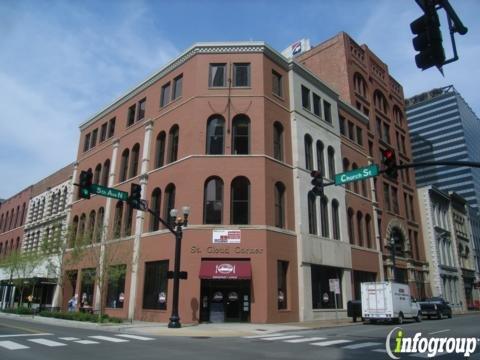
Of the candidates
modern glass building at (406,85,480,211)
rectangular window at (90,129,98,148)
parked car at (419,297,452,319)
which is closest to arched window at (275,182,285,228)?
parked car at (419,297,452,319)

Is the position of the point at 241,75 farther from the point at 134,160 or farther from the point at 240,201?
the point at 134,160

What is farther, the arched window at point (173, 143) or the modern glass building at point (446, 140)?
the modern glass building at point (446, 140)

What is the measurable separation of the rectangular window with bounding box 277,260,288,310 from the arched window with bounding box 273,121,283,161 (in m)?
8.09

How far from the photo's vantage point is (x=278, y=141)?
3181cm

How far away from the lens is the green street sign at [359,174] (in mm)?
15338

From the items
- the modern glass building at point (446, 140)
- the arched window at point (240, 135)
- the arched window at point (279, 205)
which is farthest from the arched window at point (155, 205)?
the modern glass building at point (446, 140)

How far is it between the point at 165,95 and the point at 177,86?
6.24ft

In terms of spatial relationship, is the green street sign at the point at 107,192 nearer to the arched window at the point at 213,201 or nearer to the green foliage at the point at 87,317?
the arched window at the point at 213,201

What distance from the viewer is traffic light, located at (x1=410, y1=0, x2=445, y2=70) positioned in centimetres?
674

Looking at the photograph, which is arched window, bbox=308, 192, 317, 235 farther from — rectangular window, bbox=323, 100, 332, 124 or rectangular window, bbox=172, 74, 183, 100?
rectangular window, bbox=172, 74, 183, 100

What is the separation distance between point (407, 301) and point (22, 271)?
120 feet

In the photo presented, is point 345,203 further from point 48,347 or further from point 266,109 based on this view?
point 48,347

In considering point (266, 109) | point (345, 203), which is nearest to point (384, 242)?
point (345, 203)

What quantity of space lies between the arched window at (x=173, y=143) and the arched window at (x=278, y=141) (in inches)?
302
